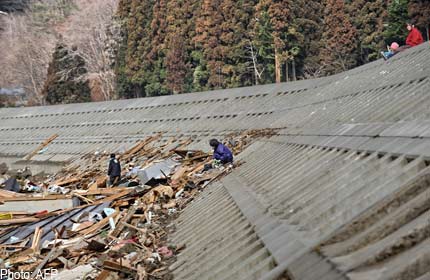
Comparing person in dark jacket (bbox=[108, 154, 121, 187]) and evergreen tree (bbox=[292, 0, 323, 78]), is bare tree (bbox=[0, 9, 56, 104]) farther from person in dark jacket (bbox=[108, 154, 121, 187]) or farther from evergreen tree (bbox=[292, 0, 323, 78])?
person in dark jacket (bbox=[108, 154, 121, 187])

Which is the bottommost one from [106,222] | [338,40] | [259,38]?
[106,222]

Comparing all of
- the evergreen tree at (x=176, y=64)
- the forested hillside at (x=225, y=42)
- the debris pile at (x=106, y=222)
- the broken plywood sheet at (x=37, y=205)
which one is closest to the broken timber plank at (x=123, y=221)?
the debris pile at (x=106, y=222)

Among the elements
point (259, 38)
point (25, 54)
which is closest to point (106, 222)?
point (259, 38)

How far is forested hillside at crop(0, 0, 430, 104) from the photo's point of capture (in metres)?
43.8

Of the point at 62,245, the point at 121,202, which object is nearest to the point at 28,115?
the point at 121,202

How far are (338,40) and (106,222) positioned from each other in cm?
3412

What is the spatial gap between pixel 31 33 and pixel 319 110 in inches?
3126

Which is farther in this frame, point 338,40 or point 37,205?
point 338,40

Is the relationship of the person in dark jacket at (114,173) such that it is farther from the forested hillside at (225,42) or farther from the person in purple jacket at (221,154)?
the forested hillside at (225,42)

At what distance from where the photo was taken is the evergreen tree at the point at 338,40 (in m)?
43.8

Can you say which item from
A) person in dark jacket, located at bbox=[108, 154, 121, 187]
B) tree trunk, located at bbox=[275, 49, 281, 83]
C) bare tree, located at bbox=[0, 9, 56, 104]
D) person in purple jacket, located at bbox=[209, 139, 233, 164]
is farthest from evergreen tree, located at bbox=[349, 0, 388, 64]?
bare tree, located at bbox=[0, 9, 56, 104]

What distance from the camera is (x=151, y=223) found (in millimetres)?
11633

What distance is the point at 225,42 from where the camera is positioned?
47.2m

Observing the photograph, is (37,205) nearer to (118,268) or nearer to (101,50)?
(118,268)
